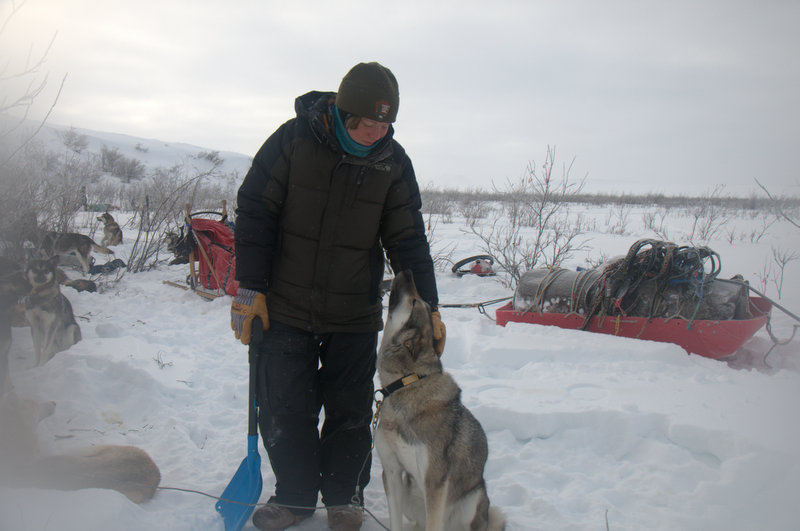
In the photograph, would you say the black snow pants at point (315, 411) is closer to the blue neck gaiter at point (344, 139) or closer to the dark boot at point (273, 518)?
the dark boot at point (273, 518)

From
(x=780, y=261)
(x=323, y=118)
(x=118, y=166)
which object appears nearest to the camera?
(x=323, y=118)

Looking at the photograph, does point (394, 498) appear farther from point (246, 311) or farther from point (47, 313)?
point (47, 313)

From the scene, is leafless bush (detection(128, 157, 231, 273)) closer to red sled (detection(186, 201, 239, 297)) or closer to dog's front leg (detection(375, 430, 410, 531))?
red sled (detection(186, 201, 239, 297))

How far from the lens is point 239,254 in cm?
205

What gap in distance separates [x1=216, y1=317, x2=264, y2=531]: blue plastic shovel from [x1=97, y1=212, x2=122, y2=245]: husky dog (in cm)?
742

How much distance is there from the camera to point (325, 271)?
210cm

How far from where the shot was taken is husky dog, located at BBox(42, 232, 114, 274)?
216 inches

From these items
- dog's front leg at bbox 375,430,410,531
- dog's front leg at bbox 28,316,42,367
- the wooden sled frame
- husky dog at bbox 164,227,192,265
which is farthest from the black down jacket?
husky dog at bbox 164,227,192,265

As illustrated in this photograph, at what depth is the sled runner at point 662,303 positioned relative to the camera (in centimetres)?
423

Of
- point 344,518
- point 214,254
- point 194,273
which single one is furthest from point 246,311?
point 194,273

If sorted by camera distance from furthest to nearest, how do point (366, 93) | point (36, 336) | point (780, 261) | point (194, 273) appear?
point (194, 273)
point (780, 261)
point (36, 336)
point (366, 93)

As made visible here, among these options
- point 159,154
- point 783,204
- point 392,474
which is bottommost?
point 392,474

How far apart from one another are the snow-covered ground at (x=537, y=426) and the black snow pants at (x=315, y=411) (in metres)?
0.21

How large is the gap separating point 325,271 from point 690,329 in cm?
370
